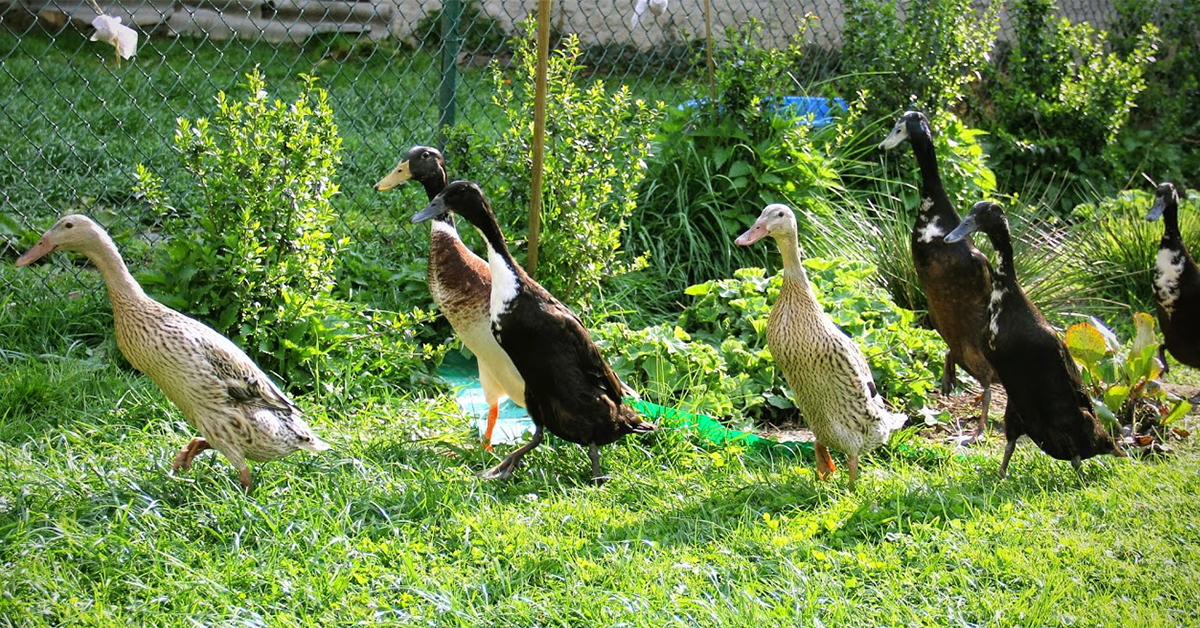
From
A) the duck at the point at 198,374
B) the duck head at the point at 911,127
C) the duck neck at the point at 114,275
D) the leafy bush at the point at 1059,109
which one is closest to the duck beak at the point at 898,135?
the duck head at the point at 911,127

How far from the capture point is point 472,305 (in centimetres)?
447

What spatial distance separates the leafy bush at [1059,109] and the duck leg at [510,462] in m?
5.20

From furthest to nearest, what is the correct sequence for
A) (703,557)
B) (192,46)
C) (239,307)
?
1. (192,46)
2. (239,307)
3. (703,557)

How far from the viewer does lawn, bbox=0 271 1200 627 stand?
10.4ft

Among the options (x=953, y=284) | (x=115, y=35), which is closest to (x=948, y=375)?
(x=953, y=284)

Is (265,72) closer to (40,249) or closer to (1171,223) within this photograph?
(40,249)

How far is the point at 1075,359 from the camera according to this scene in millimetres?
4926

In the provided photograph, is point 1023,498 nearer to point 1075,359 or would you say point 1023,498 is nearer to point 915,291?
point 1075,359

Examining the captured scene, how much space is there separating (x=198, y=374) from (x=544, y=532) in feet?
4.09

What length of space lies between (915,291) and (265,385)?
12.1 feet

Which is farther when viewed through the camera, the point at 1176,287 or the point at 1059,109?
the point at 1059,109

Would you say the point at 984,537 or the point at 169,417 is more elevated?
the point at 984,537

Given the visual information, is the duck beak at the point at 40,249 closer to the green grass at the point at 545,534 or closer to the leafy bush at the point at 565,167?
the green grass at the point at 545,534

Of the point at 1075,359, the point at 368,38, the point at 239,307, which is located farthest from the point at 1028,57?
the point at 239,307
